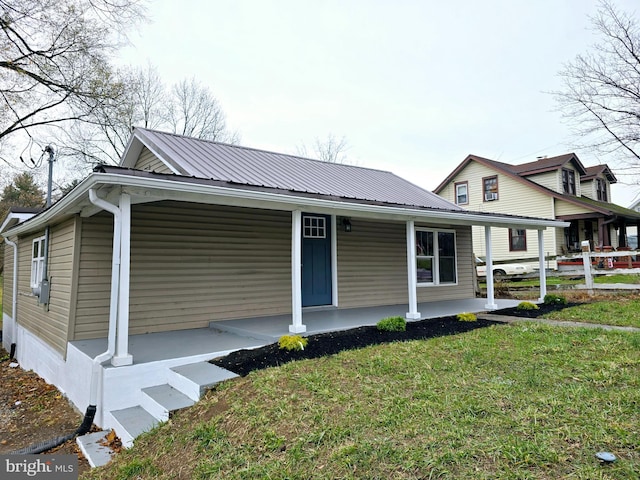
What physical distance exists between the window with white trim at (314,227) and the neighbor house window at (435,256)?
8.81 feet

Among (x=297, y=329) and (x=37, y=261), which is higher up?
(x=37, y=261)

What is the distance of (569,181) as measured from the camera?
1927 cm

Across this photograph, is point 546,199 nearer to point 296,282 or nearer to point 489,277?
point 489,277

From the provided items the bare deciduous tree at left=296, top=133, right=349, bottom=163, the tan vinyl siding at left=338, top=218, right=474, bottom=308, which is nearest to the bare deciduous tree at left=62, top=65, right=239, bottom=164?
the bare deciduous tree at left=296, top=133, right=349, bottom=163

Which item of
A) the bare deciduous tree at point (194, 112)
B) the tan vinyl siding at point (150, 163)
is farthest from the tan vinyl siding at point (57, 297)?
the bare deciduous tree at point (194, 112)

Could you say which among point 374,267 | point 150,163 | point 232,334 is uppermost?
point 150,163

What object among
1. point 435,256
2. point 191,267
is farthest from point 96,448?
point 435,256

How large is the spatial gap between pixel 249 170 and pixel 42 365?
4.91m

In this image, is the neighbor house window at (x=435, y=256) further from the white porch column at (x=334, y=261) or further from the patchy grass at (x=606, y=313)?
the patchy grass at (x=606, y=313)

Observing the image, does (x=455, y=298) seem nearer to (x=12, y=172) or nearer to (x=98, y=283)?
(x=98, y=283)

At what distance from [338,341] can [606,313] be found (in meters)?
5.57

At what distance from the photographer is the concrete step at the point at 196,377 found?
152 inches

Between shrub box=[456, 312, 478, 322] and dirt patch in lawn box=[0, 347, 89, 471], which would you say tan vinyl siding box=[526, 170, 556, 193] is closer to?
shrub box=[456, 312, 478, 322]

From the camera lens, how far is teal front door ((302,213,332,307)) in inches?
310
